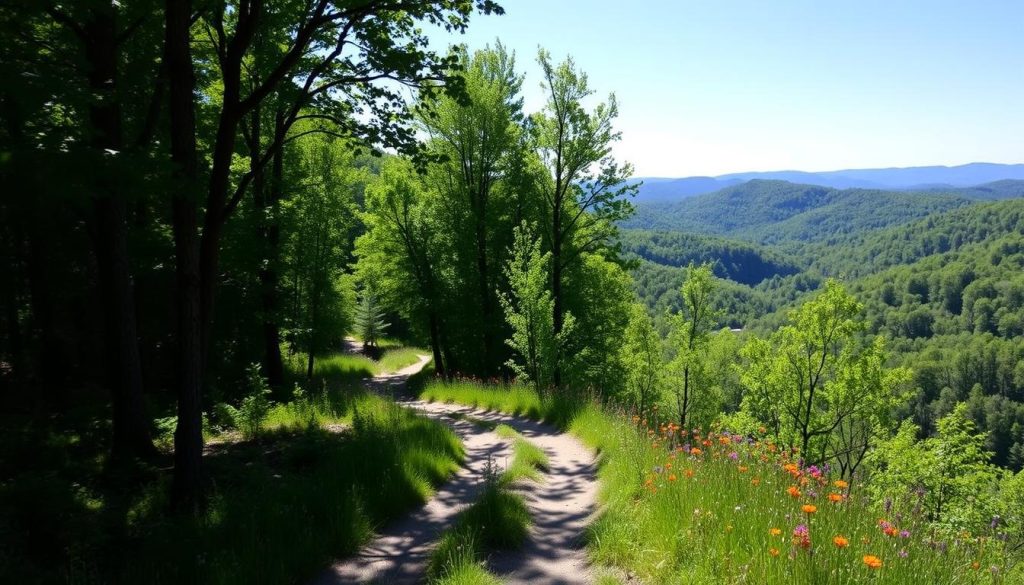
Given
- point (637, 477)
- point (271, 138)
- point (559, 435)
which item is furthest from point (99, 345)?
point (637, 477)

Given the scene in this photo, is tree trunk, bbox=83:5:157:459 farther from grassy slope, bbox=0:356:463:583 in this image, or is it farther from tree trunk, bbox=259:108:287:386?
tree trunk, bbox=259:108:287:386

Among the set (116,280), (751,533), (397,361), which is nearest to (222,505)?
(116,280)

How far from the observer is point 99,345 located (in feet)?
49.0

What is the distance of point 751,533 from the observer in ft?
12.1

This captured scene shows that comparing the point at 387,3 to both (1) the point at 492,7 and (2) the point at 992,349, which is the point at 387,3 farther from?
(2) the point at 992,349

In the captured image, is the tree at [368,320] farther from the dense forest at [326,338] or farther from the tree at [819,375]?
the tree at [819,375]

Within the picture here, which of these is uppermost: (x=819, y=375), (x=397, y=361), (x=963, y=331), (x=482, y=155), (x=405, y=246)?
(x=482, y=155)

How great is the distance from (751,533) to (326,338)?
2074 cm

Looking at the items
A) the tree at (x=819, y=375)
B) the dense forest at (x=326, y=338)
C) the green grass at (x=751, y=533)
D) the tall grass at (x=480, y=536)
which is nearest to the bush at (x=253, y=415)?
the dense forest at (x=326, y=338)

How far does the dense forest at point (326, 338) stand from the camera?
429 cm

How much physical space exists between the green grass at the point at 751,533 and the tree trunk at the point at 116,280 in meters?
6.96

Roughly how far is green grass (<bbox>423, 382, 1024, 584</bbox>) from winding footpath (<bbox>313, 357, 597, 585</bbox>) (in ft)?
1.18

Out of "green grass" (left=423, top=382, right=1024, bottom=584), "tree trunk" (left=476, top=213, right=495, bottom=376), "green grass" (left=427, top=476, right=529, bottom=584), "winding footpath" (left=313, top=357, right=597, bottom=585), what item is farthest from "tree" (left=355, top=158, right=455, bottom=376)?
"green grass" (left=423, top=382, right=1024, bottom=584)

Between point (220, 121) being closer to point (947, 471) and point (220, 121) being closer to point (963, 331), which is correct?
point (947, 471)
